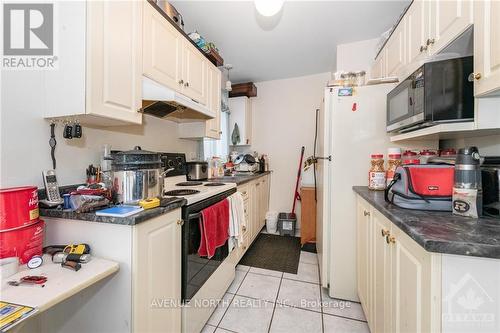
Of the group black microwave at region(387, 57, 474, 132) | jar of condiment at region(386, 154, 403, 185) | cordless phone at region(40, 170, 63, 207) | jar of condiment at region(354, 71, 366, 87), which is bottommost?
cordless phone at region(40, 170, 63, 207)

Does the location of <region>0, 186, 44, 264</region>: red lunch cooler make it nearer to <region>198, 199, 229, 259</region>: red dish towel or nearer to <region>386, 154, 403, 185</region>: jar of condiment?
<region>198, 199, 229, 259</region>: red dish towel

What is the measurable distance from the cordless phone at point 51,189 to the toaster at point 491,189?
6.43 feet

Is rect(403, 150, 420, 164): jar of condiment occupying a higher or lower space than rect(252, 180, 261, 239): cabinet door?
higher

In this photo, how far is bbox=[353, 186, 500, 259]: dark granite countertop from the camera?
60 cm

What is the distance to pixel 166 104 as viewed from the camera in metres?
1.69

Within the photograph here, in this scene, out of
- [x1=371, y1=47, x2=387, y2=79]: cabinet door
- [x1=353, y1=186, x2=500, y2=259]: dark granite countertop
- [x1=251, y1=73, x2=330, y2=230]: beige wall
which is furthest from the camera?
[x1=251, y1=73, x2=330, y2=230]: beige wall

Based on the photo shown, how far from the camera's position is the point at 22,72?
1052 mm

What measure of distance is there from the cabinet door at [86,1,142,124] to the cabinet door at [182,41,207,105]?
504 mm

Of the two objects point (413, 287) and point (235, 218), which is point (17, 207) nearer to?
point (235, 218)

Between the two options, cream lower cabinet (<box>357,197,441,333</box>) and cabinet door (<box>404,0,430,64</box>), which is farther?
cabinet door (<box>404,0,430,64</box>)

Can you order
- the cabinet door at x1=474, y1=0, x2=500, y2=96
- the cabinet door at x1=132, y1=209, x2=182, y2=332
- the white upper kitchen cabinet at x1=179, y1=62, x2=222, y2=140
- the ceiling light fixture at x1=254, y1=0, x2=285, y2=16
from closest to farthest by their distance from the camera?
the cabinet door at x1=474, y1=0, x2=500, y2=96 → the cabinet door at x1=132, y1=209, x2=182, y2=332 → the ceiling light fixture at x1=254, y1=0, x2=285, y2=16 → the white upper kitchen cabinet at x1=179, y1=62, x2=222, y2=140

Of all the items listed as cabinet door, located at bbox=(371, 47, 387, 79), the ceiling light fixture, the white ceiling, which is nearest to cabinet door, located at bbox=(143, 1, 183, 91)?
the white ceiling

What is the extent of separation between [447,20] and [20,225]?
2201mm

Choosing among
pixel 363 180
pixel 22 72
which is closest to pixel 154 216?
pixel 22 72
